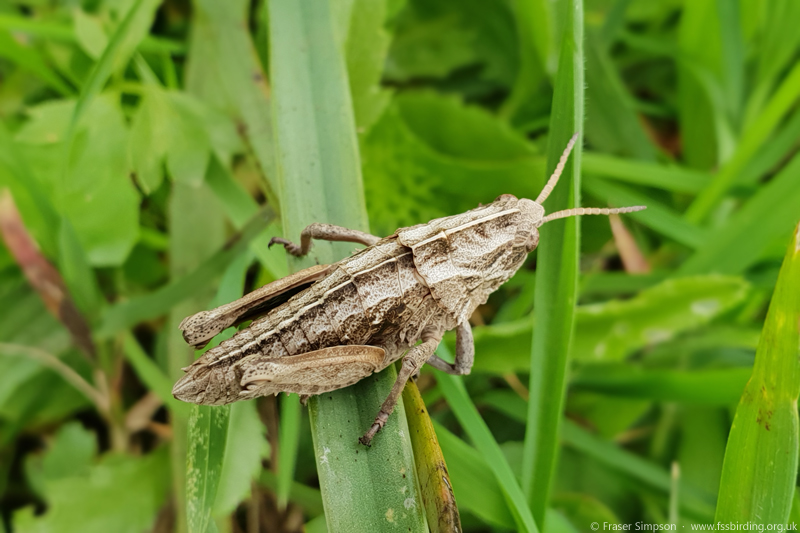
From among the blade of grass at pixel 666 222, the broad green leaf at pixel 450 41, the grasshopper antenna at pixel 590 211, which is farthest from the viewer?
the broad green leaf at pixel 450 41

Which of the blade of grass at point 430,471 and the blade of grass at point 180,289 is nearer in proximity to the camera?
the blade of grass at point 430,471

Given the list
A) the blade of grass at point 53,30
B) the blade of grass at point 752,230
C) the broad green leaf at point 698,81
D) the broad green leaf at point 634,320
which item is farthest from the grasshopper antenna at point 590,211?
the blade of grass at point 53,30

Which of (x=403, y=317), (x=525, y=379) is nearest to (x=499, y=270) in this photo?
(x=403, y=317)

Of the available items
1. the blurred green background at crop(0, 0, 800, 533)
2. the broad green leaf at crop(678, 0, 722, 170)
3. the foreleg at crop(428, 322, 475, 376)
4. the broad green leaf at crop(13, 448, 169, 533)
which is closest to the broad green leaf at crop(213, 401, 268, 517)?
the blurred green background at crop(0, 0, 800, 533)

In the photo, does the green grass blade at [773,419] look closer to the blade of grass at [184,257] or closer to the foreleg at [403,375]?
the foreleg at [403,375]

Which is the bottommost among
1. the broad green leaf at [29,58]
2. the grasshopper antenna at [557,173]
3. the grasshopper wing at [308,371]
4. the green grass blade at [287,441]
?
the green grass blade at [287,441]

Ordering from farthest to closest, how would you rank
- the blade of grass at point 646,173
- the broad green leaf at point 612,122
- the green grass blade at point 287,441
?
1. the broad green leaf at point 612,122
2. the blade of grass at point 646,173
3. the green grass blade at point 287,441
